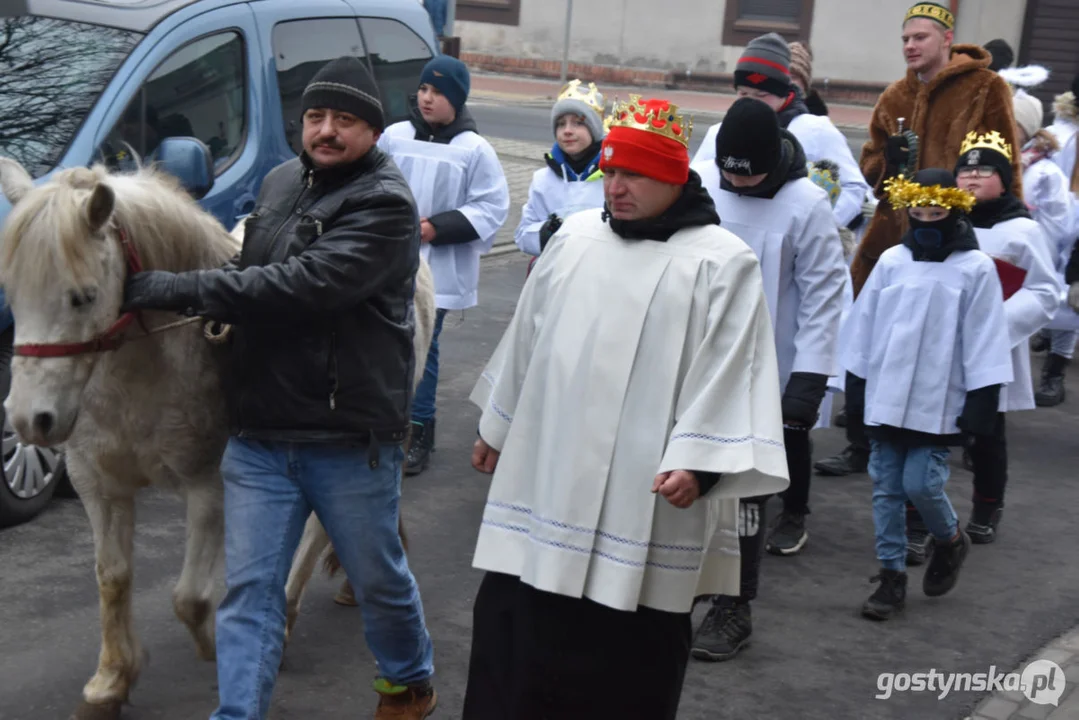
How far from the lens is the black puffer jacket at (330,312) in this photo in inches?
163

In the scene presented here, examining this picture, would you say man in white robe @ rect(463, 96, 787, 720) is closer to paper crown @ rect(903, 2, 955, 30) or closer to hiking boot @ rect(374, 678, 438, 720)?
hiking boot @ rect(374, 678, 438, 720)

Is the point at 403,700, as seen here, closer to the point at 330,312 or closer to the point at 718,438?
the point at 330,312

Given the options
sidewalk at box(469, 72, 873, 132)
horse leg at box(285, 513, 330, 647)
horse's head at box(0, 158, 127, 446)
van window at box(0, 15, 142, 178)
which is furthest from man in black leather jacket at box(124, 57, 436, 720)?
sidewalk at box(469, 72, 873, 132)

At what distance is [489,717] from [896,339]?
2.88 metres

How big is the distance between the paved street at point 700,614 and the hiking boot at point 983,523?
7 cm

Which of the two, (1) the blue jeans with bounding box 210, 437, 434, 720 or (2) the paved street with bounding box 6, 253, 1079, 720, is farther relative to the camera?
(2) the paved street with bounding box 6, 253, 1079, 720

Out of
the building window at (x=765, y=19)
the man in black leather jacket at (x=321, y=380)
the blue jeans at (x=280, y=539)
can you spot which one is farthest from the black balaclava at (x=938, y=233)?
the building window at (x=765, y=19)

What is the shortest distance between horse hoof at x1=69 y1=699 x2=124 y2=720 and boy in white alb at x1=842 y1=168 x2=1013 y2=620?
3064mm

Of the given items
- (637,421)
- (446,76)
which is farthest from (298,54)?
(637,421)

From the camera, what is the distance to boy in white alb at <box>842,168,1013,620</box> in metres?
6.12

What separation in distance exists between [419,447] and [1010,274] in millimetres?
3104

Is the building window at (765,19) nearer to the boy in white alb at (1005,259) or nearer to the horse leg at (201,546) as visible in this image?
the boy in white alb at (1005,259)

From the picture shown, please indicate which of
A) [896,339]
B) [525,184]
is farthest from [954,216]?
[525,184]

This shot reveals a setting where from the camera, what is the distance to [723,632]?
5.72m
